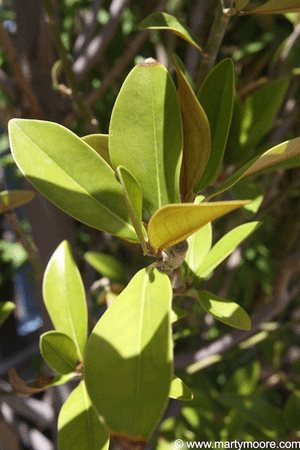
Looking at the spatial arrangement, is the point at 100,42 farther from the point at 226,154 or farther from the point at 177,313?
the point at 177,313

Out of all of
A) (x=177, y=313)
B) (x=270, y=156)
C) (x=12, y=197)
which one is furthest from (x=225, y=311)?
(x=12, y=197)

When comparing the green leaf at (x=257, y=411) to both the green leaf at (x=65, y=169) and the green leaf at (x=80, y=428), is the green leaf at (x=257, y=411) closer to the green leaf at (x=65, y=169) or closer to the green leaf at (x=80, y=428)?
the green leaf at (x=80, y=428)

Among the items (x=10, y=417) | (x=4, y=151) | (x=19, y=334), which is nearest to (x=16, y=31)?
(x=4, y=151)

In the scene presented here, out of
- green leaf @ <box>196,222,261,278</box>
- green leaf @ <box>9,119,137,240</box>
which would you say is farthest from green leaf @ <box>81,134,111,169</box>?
green leaf @ <box>196,222,261,278</box>

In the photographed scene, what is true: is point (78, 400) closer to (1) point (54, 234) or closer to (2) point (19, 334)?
(1) point (54, 234)

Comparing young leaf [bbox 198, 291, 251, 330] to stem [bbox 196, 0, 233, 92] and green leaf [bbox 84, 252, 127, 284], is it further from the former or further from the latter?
green leaf [bbox 84, 252, 127, 284]

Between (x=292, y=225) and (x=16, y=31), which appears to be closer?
(x=16, y=31)

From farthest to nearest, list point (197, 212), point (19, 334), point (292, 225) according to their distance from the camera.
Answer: point (19, 334) → point (292, 225) → point (197, 212)
